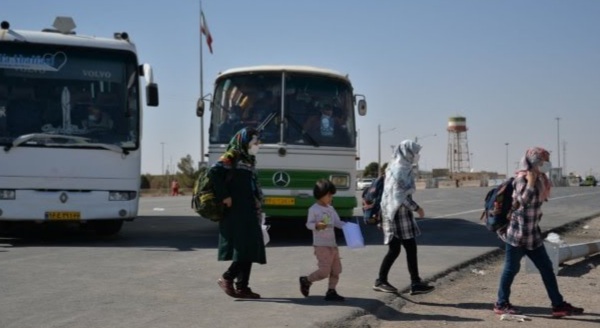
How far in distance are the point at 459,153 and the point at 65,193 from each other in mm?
161851

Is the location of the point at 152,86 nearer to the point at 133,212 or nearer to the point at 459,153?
the point at 133,212

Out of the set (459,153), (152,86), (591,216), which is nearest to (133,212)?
(152,86)

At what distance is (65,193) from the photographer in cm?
1337

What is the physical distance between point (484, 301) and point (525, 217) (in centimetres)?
153

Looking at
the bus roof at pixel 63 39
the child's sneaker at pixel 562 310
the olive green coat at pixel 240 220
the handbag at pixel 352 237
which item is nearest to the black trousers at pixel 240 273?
the olive green coat at pixel 240 220

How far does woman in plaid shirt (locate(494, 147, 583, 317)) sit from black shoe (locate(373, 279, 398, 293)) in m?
1.32

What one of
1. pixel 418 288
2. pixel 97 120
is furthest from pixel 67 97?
pixel 418 288

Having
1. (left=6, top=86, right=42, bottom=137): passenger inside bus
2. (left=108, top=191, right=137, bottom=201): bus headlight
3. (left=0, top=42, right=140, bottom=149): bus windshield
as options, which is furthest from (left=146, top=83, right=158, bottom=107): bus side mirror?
(left=6, top=86, right=42, bottom=137): passenger inside bus

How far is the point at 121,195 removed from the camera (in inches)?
542

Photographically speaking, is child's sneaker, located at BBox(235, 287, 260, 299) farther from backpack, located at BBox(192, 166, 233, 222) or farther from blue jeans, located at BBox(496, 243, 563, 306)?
blue jeans, located at BBox(496, 243, 563, 306)

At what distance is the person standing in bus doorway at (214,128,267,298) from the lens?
26.6 feet

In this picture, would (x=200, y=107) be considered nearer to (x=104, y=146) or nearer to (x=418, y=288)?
(x=104, y=146)

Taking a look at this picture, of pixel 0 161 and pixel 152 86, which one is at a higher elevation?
pixel 152 86

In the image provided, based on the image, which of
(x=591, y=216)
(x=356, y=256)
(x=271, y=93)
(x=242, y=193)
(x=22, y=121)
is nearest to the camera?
(x=242, y=193)
